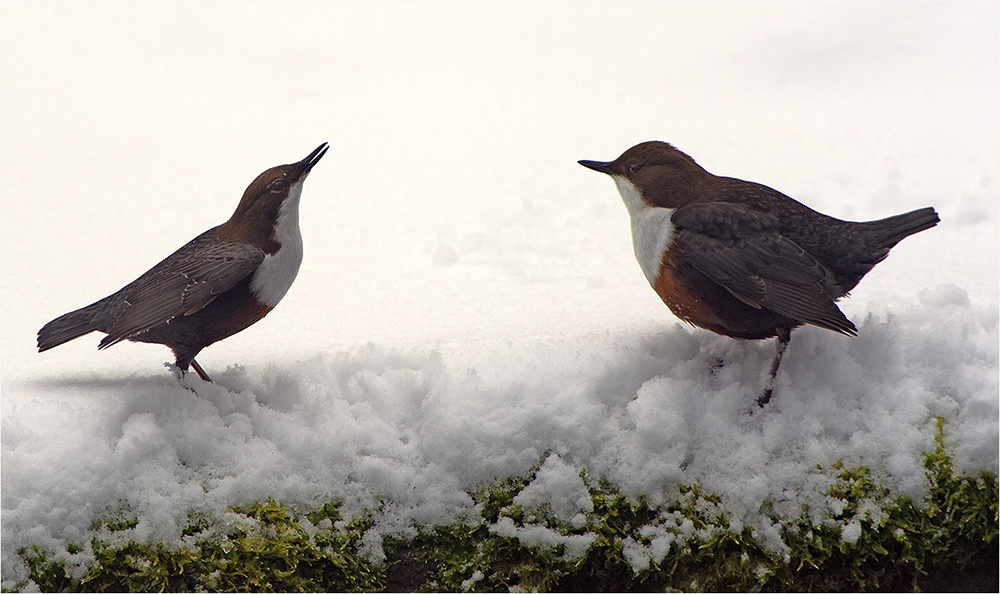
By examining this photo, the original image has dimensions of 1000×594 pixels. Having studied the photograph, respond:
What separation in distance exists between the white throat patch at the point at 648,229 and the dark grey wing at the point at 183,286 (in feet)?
4.12

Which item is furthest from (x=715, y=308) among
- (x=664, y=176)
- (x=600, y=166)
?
(x=600, y=166)

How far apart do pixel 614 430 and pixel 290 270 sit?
3.90 feet

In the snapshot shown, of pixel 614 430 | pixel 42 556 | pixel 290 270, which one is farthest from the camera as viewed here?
pixel 290 270

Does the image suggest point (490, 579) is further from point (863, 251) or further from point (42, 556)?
→ point (863, 251)

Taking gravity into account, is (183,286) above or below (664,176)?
below

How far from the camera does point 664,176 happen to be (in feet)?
9.59

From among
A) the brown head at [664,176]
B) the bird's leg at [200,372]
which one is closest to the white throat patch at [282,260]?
the bird's leg at [200,372]

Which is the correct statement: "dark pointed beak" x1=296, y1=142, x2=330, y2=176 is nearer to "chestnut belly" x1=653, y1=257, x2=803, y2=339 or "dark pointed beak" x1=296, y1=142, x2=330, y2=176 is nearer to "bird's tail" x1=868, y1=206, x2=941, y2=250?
"chestnut belly" x1=653, y1=257, x2=803, y2=339

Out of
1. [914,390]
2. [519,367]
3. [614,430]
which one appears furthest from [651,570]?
[914,390]

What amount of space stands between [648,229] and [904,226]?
84 cm

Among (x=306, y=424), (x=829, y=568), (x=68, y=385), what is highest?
(x=68, y=385)

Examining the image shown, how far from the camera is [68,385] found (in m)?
2.98

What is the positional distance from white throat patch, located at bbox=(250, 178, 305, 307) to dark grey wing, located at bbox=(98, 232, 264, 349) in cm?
5

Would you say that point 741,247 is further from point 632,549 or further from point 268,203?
point 268,203
